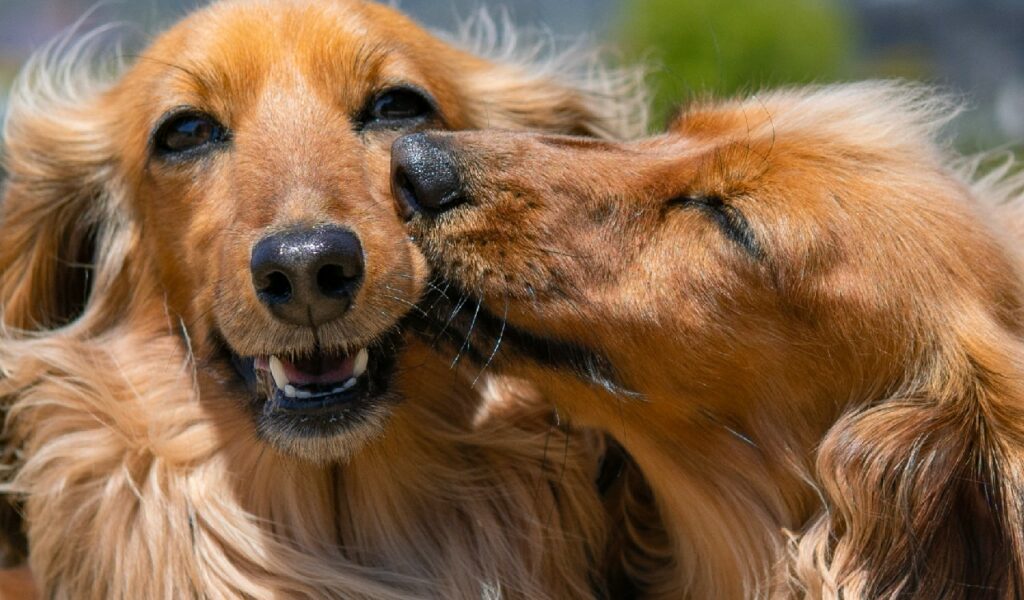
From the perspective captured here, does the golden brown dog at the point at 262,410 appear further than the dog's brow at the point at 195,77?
No

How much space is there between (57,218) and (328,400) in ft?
4.68

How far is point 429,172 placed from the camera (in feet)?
9.04

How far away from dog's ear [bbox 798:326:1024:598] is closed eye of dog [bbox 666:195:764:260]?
1.51 ft

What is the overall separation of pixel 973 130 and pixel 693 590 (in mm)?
3375

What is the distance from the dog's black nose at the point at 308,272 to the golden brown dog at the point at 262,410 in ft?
0.50

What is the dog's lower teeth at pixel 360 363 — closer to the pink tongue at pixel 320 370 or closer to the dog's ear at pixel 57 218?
the pink tongue at pixel 320 370

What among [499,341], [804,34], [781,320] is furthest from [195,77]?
Result: [804,34]

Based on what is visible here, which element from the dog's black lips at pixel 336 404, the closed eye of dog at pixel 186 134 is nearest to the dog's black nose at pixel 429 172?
the dog's black lips at pixel 336 404

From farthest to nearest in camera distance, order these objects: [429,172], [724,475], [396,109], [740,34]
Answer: [740,34], [396,109], [724,475], [429,172]

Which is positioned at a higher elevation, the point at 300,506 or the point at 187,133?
the point at 187,133

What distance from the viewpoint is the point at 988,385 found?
269 centimetres

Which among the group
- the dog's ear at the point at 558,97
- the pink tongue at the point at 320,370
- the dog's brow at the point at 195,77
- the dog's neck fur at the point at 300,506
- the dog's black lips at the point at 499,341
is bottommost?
the dog's neck fur at the point at 300,506

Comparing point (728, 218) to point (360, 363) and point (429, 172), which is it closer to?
point (429, 172)

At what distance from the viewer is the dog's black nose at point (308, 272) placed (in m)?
2.60
